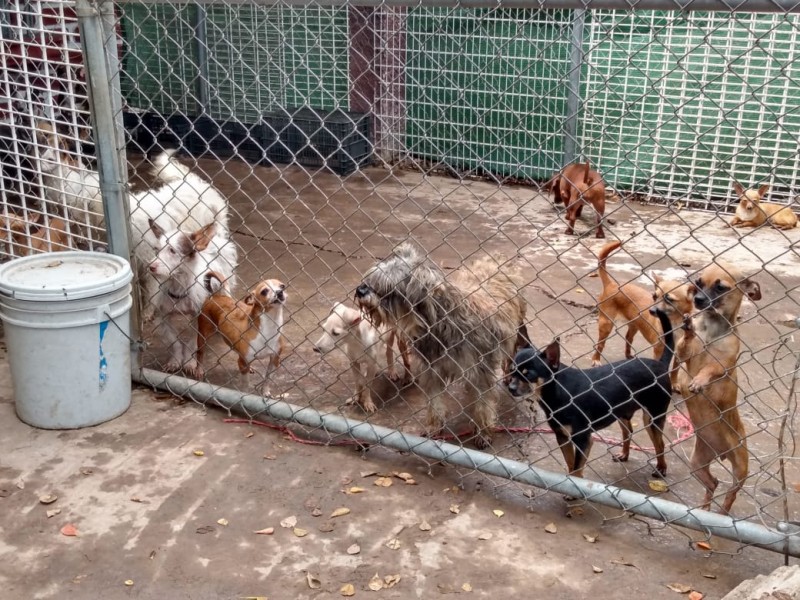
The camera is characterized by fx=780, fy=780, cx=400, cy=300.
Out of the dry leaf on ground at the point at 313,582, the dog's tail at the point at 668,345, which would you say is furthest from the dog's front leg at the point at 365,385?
the dog's tail at the point at 668,345

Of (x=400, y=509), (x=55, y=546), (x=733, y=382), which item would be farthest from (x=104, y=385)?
(x=733, y=382)

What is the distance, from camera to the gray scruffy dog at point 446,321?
3533 mm

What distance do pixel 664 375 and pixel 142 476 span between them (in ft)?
7.52

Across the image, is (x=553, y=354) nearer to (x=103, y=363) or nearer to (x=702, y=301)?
(x=702, y=301)

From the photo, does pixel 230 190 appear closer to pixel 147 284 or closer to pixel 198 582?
pixel 147 284

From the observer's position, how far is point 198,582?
111 inches

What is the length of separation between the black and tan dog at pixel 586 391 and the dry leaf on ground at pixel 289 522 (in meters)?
1.05

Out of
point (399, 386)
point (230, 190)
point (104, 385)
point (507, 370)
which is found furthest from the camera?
point (230, 190)

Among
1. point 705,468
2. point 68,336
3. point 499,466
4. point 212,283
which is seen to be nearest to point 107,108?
point 68,336

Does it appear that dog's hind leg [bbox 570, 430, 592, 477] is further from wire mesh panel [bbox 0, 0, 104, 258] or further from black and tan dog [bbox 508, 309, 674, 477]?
A: wire mesh panel [bbox 0, 0, 104, 258]

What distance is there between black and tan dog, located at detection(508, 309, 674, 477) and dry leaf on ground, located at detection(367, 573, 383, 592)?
0.95m

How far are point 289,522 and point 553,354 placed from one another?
1276mm

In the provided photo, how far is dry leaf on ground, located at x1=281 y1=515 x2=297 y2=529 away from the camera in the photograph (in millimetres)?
3133

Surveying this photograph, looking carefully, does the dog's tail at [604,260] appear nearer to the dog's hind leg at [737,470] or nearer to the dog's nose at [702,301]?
the dog's nose at [702,301]
